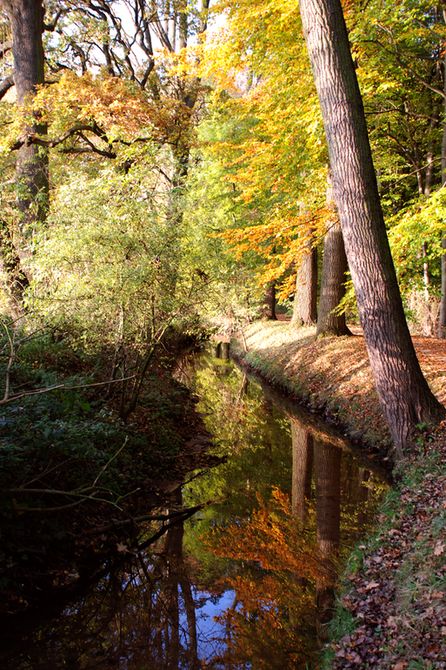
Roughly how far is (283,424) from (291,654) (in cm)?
732

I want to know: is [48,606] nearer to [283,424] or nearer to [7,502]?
[7,502]

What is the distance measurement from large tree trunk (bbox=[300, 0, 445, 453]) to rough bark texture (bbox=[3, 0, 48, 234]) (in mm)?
6559

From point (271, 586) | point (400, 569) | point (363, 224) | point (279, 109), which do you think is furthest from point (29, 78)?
point (400, 569)

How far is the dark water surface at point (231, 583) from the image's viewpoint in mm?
4086

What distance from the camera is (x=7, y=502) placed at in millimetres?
4273

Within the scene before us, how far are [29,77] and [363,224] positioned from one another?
894 cm

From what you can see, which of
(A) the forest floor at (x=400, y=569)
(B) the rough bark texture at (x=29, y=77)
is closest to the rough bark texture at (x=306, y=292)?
(A) the forest floor at (x=400, y=569)

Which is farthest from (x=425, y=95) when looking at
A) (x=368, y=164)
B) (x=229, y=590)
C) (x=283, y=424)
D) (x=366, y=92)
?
(x=229, y=590)

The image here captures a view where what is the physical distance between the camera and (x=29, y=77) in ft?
35.6

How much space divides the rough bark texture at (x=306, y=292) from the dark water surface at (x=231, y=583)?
899cm

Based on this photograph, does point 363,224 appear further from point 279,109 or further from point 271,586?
point 279,109

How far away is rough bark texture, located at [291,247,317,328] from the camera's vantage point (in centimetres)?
1698

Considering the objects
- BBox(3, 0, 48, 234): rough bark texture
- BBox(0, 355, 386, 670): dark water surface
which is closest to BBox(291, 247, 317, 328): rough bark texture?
BBox(0, 355, 386, 670): dark water surface

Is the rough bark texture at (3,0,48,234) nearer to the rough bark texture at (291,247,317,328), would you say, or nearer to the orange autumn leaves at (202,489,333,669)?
the orange autumn leaves at (202,489,333,669)
